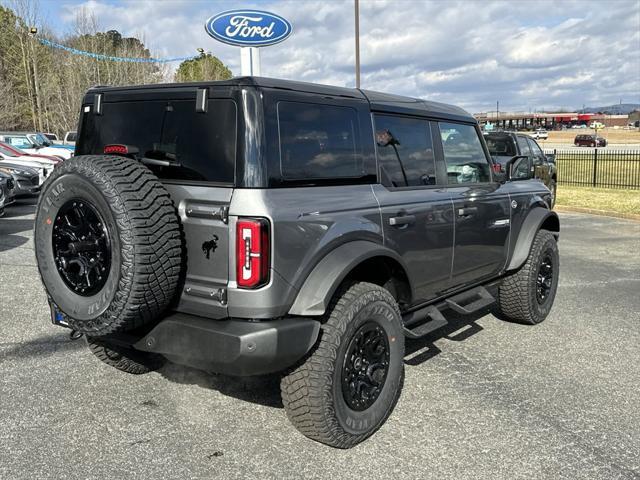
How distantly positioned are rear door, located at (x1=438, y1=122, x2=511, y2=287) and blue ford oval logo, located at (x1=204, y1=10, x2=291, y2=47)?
860 centimetres

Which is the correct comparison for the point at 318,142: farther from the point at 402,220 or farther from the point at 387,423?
the point at 387,423

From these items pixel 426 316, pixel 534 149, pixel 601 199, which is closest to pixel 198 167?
pixel 426 316

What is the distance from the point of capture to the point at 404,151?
387 cm

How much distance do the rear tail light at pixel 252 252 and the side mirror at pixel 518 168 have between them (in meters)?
2.95

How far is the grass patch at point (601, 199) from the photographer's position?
42.7 ft

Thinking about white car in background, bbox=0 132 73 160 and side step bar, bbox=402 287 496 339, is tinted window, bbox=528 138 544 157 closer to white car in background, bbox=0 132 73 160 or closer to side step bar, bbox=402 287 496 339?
side step bar, bbox=402 287 496 339

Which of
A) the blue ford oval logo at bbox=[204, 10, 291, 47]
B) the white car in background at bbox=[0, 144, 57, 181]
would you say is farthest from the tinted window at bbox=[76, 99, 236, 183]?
the white car in background at bbox=[0, 144, 57, 181]

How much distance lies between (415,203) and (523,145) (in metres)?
10.3

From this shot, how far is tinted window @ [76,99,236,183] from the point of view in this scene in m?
2.90

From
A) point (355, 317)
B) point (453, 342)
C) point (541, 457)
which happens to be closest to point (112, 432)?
point (355, 317)

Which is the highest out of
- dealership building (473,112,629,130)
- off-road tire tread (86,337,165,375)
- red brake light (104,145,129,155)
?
dealership building (473,112,629,130)

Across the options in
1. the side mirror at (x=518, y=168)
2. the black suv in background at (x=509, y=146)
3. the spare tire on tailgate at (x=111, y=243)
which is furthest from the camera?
the black suv in background at (x=509, y=146)

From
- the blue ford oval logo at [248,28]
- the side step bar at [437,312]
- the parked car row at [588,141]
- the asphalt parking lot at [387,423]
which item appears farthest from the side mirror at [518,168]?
the parked car row at [588,141]

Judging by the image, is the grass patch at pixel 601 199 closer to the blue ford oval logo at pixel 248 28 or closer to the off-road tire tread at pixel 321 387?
the blue ford oval logo at pixel 248 28
